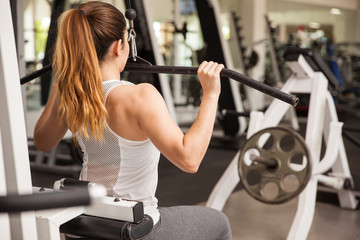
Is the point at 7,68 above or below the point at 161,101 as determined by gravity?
above

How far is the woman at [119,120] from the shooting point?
3.61 ft

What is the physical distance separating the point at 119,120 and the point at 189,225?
346 mm

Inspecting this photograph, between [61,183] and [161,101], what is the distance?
0.34 metres

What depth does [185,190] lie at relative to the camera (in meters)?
3.60

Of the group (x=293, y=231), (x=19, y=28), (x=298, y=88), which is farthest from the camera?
(x=19, y=28)

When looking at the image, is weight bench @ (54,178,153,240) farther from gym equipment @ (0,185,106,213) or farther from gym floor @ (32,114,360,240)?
gym floor @ (32,114,360,240)

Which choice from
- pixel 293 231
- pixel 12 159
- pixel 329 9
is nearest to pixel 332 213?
pixel 293 231

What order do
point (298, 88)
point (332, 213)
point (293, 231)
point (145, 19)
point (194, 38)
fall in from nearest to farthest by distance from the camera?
point (293, 231)
point (298, 88)
point (332, 213)
point (145, 19)
point (194, 38)

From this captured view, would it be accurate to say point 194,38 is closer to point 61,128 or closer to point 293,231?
point 293,231

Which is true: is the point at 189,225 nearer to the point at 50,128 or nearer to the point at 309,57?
the point at 50,128

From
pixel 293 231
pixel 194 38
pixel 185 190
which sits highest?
pixel 194 38

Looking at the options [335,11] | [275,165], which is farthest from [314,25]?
[275,165]

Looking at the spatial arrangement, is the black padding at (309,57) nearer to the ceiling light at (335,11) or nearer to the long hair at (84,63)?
the long hair at (84,63)

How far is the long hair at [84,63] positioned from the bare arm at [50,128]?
0.12 m
